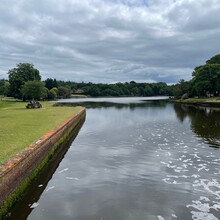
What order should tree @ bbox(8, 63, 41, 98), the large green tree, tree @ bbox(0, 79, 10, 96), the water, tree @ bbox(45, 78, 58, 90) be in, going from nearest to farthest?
the water → the large green tree → tree @ bbox(8, 63, 41, 98) → tree @ bbox(0, 79, 10, 96) → tree @ bbox(45, 78, 58, 90)

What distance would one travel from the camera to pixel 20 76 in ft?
265

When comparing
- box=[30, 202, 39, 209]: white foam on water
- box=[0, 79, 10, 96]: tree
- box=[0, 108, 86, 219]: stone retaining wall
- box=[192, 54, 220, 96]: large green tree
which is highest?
box=[192, 54, 220, 96]: large green tree

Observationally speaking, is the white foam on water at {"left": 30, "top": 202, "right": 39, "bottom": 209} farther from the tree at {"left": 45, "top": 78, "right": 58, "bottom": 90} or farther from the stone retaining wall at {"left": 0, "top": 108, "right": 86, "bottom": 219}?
the tree at {"left": 45, "top": 78, "right": 58, "bottom": 90}

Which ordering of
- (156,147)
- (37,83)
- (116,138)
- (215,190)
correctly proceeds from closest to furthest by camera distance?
(215,190) → (156,147) → (116,138) → (37,83)

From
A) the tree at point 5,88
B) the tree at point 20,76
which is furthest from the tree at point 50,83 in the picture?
the tree at point 20,76

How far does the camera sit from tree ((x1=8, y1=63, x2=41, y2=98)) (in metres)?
80.8

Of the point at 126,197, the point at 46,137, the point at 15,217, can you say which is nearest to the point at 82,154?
the point at 46,137

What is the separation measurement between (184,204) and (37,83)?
5279cm

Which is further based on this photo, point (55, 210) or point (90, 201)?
point (90, 201)

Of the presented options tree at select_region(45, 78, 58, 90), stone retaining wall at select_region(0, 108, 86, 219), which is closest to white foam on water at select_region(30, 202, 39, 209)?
stone retaining wall at select_region(0, 108, 86, 219)

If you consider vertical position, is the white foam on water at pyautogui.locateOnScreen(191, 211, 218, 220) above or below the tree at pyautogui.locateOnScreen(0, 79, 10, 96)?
below

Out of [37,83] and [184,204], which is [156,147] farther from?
[37,83]

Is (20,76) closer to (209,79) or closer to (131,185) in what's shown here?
(209,79)

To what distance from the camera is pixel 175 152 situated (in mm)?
14992
